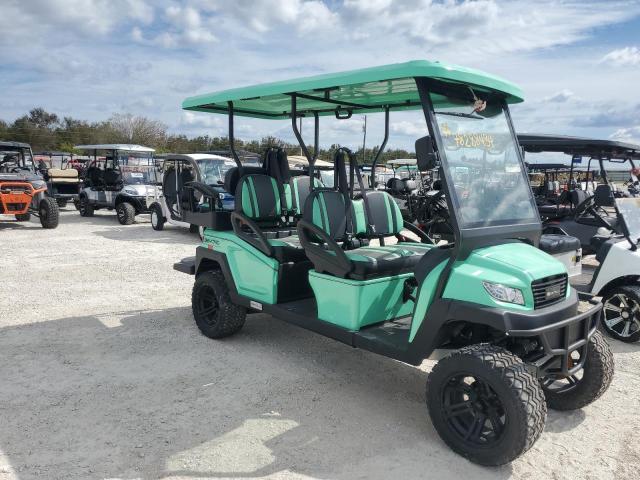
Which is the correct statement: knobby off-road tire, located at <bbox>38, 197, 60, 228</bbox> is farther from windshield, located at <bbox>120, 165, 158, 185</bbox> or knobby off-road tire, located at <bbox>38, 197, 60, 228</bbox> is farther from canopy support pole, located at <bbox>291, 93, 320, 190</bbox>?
canopy support pole, located at <bbox>291, 93, 320, 190</bbox>

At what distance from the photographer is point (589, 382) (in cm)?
321

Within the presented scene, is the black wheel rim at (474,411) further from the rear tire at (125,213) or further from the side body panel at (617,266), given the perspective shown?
the rear tire at (125,213)

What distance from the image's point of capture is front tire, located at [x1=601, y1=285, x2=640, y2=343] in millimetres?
4727

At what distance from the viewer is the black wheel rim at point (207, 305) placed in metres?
4.66

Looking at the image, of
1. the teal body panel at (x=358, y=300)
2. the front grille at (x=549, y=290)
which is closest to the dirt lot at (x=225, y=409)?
the teal body panel at (x=358, y=300)

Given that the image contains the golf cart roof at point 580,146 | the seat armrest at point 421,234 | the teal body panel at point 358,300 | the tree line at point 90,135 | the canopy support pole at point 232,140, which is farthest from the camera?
the tree line at point 90,135

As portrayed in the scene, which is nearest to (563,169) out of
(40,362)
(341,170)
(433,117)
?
(341,170)

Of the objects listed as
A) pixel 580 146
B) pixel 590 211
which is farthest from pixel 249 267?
pixel 590 211

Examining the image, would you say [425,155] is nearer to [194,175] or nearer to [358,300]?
[358,300]

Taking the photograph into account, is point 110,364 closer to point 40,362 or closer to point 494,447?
point 40,362

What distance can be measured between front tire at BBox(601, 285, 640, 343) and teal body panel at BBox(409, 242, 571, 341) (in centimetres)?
219

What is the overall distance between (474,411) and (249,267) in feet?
7.12

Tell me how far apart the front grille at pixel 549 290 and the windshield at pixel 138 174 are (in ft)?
38.7

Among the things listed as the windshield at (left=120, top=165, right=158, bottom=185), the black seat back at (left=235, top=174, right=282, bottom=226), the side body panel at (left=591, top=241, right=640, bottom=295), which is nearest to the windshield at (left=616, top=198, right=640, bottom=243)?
the side body panel at (left=591, top=241, right=640, bottom=295)
